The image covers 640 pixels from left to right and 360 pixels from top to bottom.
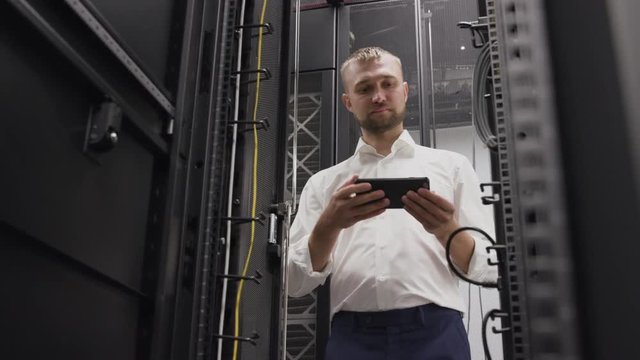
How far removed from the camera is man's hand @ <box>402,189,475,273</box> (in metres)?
1.76

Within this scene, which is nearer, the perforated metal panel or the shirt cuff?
the perforated metal panel

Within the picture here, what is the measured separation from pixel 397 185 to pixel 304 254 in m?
0.49

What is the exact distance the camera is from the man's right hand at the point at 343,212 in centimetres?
181

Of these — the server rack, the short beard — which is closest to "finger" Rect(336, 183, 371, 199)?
the short beard

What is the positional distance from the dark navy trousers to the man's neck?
0.67 metres

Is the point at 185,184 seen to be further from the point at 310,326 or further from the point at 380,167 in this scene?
the point at 310,326

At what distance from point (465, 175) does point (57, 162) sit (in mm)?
1382

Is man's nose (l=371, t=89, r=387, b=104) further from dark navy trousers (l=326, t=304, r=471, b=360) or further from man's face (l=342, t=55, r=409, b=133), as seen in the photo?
dark navy trousers (l=326, t=304, r=471, b=360)

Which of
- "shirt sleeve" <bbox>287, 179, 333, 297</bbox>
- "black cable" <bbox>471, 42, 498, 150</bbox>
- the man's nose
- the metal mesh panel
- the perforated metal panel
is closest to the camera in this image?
the perforated metal panel

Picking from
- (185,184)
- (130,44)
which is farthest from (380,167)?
(130,44)

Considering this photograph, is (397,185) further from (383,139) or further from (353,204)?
(383,139)

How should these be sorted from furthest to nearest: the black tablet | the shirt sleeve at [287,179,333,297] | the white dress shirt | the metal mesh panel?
the metal mesh panel → the shirt sleeve at [287,179,333,297] → the white dress shirt → the black tablet

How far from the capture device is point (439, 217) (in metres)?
1.80

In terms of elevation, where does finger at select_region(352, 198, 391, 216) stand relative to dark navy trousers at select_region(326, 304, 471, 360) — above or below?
above
